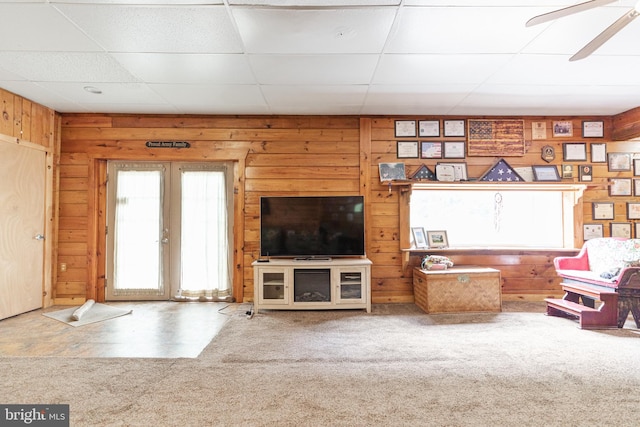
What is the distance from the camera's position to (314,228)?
3.83 metres

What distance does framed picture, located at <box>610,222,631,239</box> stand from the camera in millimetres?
4062

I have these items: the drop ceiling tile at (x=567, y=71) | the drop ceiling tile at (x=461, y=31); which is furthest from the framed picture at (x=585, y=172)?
the drop ceiling tile at (x=461, y=31)

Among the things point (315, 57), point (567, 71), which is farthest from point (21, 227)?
point (567, 71)

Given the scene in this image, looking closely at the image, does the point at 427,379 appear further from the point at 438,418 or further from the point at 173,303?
the point at 173,303

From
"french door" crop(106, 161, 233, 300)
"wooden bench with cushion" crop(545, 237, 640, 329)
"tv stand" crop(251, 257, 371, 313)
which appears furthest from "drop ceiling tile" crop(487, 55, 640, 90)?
"french door" crop(106, 161, 233, 300)

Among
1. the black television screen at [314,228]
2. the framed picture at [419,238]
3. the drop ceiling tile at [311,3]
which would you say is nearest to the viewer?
the drop ceiling tile at [311,3]

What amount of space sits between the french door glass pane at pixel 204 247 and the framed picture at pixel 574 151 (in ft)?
14.7

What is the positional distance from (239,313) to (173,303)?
1041 millimetres

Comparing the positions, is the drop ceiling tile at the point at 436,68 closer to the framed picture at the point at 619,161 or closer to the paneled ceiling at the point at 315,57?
the paneled ceiling at the point at 315,57

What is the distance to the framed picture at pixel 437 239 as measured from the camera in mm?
4047

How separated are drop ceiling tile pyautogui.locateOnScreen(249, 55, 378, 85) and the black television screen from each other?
4.42 feet

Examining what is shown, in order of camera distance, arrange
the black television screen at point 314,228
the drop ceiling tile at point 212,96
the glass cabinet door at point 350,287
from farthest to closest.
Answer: the black television screen at point 314,228 < the glass cabinet door at point 350,287 < the drop ceiling tile at point 212,96

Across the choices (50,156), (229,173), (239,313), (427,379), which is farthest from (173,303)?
(427,379)

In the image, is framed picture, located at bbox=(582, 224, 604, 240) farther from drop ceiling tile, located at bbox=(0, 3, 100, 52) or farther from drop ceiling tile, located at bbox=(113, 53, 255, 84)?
drop ceiling tile, located at bbox=(0, 3, 100, 52)
